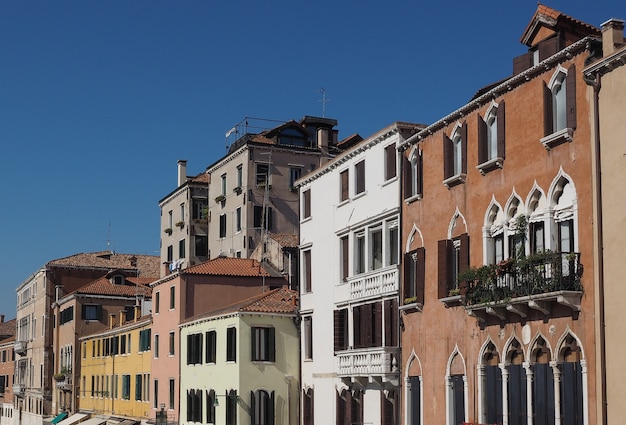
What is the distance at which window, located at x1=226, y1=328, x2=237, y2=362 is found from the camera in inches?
1642

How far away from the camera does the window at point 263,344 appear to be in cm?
4162

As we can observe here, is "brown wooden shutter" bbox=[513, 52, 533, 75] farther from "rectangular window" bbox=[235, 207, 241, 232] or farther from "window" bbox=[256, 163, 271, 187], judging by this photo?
"rectangular window" bbox=[235, 207, 241, 232]

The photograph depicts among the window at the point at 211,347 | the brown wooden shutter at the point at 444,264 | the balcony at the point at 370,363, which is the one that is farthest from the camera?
the window at the point at 211,347

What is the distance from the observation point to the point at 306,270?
41500mm

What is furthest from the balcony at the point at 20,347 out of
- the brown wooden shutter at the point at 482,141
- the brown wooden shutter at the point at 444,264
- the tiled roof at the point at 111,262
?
the brown wooden shutter at the point at 482,141

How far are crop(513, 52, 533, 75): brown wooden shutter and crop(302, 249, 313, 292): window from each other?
52.7 feet

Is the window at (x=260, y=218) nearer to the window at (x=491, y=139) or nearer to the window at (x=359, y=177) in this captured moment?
the window at (x=359, y=177)

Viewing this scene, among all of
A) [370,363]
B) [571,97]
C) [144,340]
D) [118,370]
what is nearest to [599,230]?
[571,97]

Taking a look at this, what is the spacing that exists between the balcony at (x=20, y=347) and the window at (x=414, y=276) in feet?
231

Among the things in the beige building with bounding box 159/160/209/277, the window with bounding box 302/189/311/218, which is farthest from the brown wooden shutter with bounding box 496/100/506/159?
the beige building with bounding box 159/160/209/277

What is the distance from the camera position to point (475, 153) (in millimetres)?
27938

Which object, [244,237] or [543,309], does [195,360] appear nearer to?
[244,237]

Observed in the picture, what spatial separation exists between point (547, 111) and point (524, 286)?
4.17m

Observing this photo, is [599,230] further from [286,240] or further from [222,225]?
[222,225]
